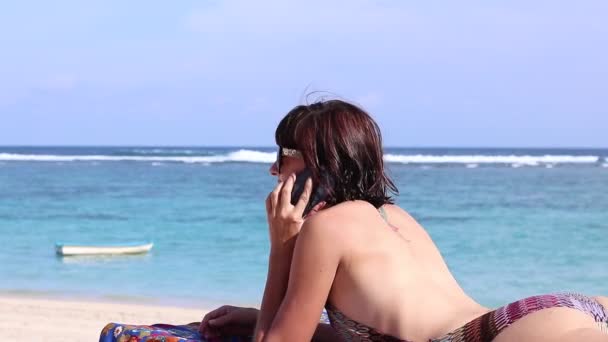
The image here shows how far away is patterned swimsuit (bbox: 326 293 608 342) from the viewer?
2.21m

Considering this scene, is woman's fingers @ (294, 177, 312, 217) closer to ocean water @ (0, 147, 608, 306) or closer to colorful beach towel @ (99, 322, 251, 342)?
ocean water @ (0, 147, 608, 306)

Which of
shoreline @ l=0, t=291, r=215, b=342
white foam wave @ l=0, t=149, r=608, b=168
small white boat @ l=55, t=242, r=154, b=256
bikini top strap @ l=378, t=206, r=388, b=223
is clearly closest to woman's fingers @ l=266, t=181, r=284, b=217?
bikini top strap @ l=378, t=206, r=388, b=223

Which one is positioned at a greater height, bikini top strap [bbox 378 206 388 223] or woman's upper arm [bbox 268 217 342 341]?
bikini top strap [bbox 378 206 388 223]

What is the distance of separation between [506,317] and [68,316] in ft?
18.3

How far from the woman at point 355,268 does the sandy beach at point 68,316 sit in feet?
13.3

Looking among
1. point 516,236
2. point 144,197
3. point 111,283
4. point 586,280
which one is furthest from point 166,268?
point 144,197

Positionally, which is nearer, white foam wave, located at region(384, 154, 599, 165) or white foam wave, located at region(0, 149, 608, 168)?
white foam wave, located at region(0, 149, 608, 168)

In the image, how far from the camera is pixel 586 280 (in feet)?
32.2

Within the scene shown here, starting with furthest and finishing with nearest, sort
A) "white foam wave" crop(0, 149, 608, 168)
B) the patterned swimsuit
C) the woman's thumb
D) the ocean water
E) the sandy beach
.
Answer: "white foam wave" crop(0, 149, 608, 168) → the ocean water → the sandy beach → the woman's thumb → the patterned swimsuit

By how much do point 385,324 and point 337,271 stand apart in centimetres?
20

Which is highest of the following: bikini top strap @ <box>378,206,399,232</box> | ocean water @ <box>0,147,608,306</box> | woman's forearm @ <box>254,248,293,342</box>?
bikini top strap @ <box>378,206,399,232</box>

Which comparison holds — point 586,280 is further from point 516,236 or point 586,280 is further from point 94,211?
point 94,211

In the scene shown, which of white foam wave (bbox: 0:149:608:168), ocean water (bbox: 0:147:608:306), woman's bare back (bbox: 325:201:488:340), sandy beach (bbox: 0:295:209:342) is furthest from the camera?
white foam wave (bbox: 0:149:608:168)

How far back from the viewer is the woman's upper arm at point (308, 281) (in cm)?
234
